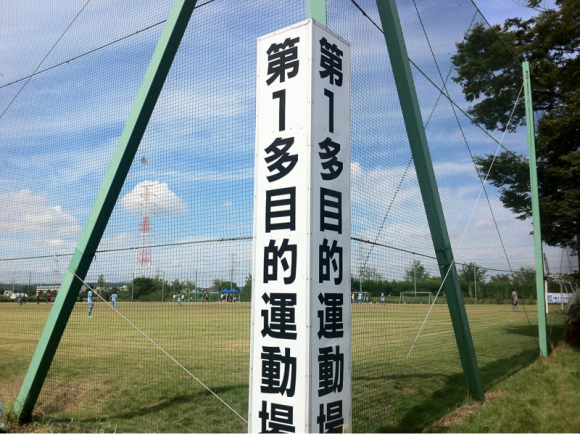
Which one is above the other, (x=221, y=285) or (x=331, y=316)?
(x=221, y=285)

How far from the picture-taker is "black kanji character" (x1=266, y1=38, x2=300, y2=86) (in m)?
3.07

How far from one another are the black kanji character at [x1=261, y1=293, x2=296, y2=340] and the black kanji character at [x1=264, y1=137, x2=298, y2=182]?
78cm

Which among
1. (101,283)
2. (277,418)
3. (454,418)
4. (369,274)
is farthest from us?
(101,283)

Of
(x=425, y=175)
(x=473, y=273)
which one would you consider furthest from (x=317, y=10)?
(x=473, y=273)

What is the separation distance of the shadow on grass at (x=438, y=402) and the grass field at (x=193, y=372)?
12mm

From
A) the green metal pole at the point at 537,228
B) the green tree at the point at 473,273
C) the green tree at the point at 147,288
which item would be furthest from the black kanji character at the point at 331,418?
the green metal pole at the point at 537,228

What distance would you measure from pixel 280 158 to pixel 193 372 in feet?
15.7

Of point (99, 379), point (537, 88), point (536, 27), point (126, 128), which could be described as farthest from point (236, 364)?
point (536, 27)

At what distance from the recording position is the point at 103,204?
4.46m

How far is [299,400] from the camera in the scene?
2740 millimetres

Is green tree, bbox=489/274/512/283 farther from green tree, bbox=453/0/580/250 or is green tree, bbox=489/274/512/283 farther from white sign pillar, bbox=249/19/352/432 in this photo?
white sign pillar, bbox=249/19/352/432

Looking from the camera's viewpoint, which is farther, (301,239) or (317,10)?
(317,10)

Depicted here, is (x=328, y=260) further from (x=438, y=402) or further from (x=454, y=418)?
(x=438, y=402)

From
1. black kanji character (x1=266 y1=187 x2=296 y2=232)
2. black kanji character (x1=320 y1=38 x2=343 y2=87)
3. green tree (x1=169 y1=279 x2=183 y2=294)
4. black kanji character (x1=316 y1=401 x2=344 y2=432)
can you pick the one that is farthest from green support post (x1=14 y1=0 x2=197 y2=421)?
black kanji character (x1=316 y1=401 x2=344 y2=432)
